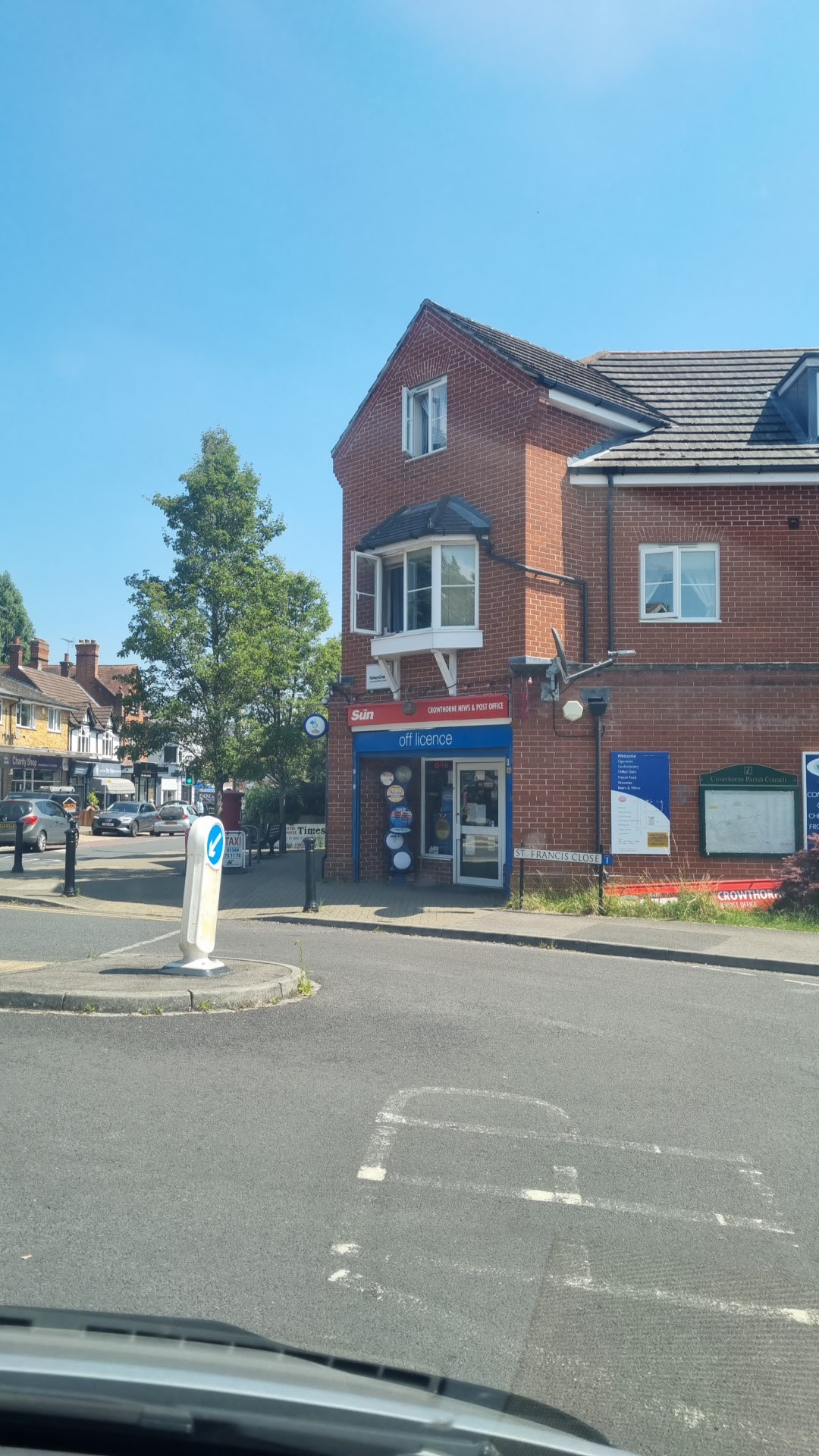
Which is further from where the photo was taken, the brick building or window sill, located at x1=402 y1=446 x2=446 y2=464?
window sill, located at x1=402 y1=446 x2=446 y2=464

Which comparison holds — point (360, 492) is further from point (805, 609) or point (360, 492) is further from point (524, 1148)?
point (524, 1148)

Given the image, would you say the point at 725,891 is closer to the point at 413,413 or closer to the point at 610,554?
the point at 610,554

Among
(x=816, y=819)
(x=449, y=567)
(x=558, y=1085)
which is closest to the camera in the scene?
(x=558, y=1085)

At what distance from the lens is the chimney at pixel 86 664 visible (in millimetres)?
70875

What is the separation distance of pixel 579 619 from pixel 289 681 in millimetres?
11764

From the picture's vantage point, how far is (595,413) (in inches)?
710

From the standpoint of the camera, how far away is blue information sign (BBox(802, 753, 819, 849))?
16.5 metres

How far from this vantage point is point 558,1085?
6.32 meters

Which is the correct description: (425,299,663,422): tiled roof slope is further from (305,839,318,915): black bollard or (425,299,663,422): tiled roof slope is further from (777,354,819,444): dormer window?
(305,839,318,915): black bollard

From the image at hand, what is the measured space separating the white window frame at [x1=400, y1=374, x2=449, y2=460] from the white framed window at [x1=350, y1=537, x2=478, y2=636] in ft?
6.36

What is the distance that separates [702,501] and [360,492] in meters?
6.28

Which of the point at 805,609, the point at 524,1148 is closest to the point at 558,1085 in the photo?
the point at 524,1148

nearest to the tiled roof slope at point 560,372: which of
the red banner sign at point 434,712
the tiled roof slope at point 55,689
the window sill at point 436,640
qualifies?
the window sill at point 436,640

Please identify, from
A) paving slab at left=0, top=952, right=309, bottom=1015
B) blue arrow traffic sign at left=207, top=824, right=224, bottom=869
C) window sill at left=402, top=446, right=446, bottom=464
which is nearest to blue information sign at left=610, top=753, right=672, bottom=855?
window sill at left=402, top=446, right=446, bottom=464
